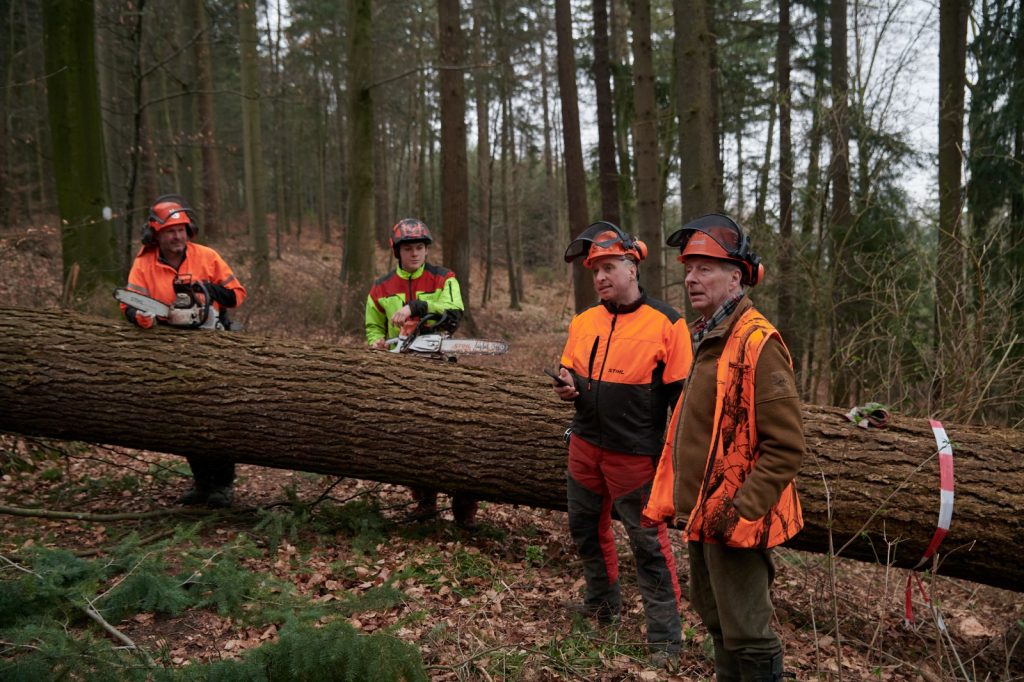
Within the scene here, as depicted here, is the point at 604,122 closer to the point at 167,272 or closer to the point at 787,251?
the point at 787,251

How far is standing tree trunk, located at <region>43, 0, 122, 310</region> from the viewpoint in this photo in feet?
25.3

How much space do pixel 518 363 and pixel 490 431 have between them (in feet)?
27.1

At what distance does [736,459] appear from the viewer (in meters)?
2.37

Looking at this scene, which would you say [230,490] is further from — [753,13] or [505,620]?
[753,13]

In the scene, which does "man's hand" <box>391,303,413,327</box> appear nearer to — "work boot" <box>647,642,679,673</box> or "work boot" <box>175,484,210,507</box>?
"work boot" <box>175,484,210,507</box>

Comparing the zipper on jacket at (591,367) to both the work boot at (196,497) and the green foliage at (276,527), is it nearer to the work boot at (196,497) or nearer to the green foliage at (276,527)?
the green foliage at (276,527)

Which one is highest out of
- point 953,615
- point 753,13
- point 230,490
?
point 753,13

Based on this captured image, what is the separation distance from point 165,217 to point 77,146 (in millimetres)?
4409

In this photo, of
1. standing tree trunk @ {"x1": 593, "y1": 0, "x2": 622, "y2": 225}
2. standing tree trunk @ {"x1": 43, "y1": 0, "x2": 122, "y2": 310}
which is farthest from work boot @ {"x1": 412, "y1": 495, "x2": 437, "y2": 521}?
standing tree trunk @ {"x1": 593, "y1": 0, "x2": 622, "y2": 225}


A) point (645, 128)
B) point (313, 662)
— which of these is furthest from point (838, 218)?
point (313, 662)

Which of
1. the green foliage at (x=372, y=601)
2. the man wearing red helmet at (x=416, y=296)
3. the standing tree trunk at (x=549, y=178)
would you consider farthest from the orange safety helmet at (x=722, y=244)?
the standing tree trunk at (x=549, y=178)

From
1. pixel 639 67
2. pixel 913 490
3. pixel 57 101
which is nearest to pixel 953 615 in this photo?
pixel 913 490

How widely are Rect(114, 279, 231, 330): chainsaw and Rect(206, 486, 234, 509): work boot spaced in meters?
1.23

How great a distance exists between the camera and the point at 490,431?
4.34 metres
